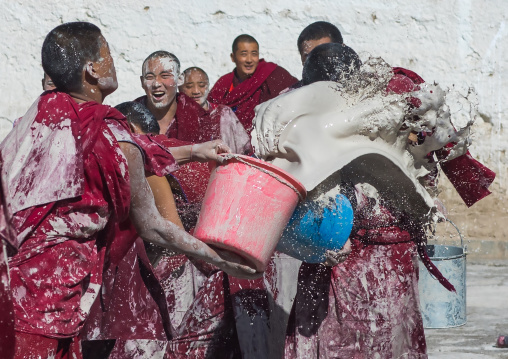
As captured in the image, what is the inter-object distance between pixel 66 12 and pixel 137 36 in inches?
27.5

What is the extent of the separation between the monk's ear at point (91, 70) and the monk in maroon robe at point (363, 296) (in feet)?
3.79

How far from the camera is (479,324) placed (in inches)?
230

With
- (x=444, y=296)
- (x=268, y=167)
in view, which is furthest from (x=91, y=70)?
(x=444, y=296)

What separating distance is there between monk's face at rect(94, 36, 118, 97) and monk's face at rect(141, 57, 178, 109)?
214 centimetres

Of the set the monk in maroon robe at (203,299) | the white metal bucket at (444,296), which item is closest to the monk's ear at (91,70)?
the monk in maroon robe at (203,299)

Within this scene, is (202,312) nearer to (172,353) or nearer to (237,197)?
(172,353)

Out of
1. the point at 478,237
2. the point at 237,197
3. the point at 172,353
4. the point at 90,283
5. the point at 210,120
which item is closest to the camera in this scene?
the point at 90,283

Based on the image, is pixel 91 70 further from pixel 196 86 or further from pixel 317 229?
pixel 196 86

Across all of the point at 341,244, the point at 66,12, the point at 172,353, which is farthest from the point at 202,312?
the point at 66,12

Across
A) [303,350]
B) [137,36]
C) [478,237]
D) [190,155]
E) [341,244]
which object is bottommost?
[303,350]

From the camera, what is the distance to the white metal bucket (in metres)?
5.69

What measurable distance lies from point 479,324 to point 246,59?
9.15 ft

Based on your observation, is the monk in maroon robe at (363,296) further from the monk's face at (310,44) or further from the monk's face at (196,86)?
the monk's face at (196,86)

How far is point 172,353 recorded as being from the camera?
4.38 metres
